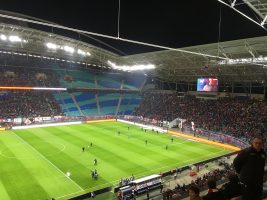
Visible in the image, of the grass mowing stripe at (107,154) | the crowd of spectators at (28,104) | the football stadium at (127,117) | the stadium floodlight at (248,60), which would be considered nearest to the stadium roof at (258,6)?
the football stadium at (127,117)

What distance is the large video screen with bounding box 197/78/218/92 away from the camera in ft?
157

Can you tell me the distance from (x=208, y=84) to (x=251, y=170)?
150ft

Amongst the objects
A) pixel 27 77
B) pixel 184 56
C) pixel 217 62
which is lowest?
pixel 27 77

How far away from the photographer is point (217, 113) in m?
52.4

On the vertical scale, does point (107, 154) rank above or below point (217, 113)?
below

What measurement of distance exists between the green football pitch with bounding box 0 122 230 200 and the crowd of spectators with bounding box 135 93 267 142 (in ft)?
25.6

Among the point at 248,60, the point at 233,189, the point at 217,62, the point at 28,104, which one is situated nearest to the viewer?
the point at 233,189

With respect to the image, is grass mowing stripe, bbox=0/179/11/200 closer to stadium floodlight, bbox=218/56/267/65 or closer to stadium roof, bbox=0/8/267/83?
stadium roof, bbox=0/8/267/83

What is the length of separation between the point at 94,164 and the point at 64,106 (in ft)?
119

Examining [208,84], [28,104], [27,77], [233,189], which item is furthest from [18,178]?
[27,77]

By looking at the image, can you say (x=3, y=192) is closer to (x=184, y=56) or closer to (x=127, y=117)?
(x=184, y=56)

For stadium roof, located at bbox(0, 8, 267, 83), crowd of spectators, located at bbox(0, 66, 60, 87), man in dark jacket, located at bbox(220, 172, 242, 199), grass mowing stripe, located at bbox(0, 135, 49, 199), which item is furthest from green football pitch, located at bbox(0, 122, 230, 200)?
man in dark jacket, located at bbox(220, 172, 242, 199)

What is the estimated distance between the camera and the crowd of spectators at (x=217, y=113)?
44550 mm

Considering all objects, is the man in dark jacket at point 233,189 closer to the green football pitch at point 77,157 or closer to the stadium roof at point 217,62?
the green football pitch at point 77,157
